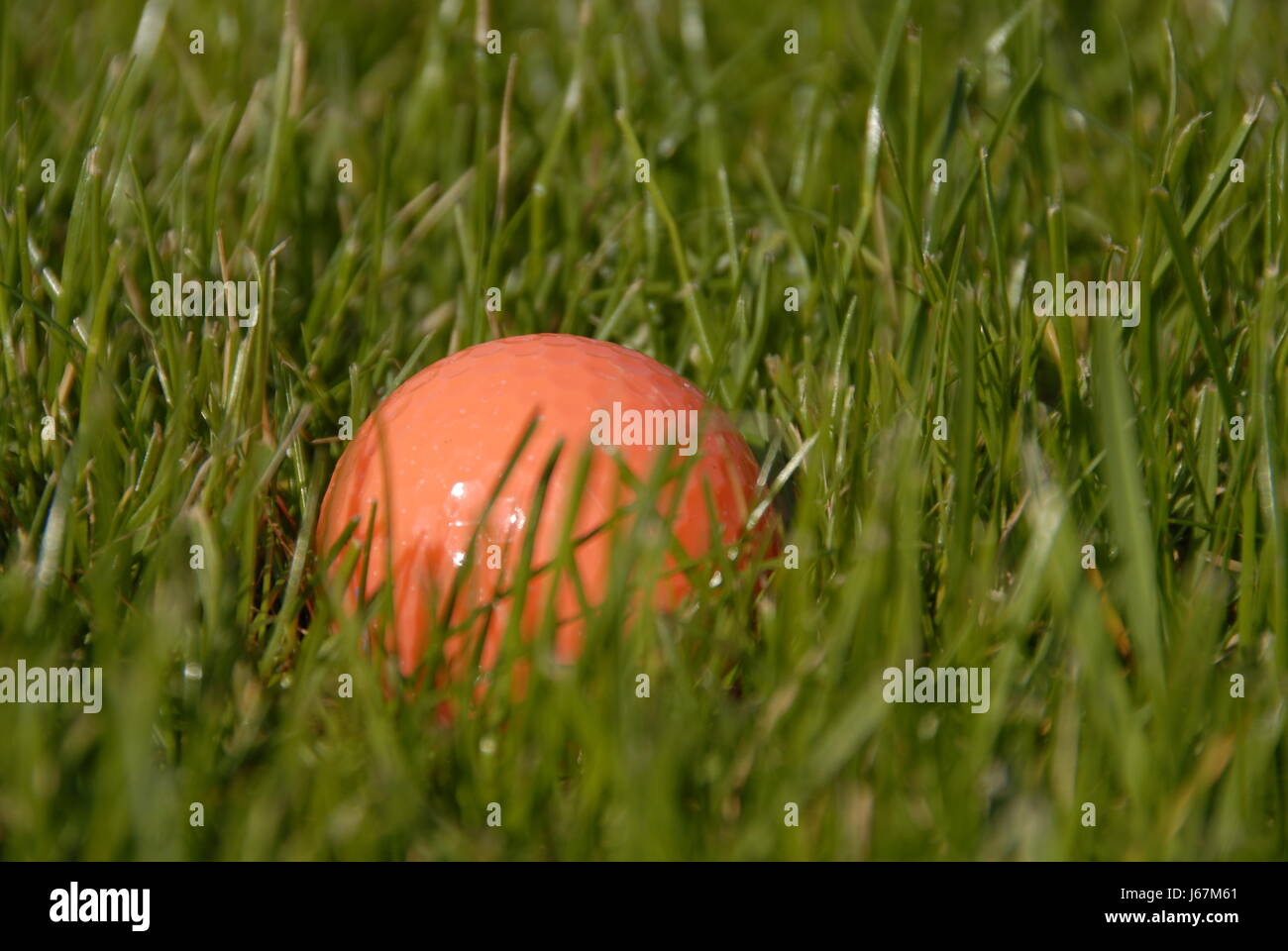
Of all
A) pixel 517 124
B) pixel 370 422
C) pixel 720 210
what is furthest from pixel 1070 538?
pixel 517 124

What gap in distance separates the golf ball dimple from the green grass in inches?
3.5

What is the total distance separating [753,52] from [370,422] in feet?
7.98

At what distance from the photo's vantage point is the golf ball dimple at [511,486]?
6.45 ft

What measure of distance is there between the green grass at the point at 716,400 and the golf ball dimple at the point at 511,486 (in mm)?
89

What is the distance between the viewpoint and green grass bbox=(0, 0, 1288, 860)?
1771 mm

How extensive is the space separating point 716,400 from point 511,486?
827 millimetres

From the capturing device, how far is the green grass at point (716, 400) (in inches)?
69.7

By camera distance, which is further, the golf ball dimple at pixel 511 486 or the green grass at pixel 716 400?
the golf ball dimple at pixel 511 486

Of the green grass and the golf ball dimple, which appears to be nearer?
the green grass

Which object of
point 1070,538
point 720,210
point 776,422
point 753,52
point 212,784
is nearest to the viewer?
point 212,784

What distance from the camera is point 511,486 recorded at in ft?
6.58

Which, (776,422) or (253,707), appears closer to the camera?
(253,707)

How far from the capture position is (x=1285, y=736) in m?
1.88
